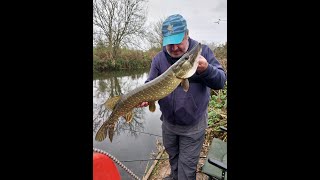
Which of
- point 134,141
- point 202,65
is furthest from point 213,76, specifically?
point 134,141

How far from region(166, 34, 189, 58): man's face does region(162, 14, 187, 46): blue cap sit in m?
0.10

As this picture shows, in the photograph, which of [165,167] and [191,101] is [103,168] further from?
[165,167]

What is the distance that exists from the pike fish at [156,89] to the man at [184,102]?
18 cm

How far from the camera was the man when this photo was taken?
247 centimetres

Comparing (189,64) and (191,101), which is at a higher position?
(189,64)

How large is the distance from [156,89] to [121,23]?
1611 centimetres

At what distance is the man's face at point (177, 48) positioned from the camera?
8.34ft

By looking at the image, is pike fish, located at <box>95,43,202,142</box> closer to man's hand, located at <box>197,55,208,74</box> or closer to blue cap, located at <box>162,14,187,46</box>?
man's hand, located at <box>197,55,208,74</box>

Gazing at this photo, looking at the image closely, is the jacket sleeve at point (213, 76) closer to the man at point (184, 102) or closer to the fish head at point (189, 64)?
the man at point (184, 102)

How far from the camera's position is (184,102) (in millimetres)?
2529

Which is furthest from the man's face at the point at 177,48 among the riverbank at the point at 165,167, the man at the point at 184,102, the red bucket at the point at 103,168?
the riverbank at the point at 165,167
